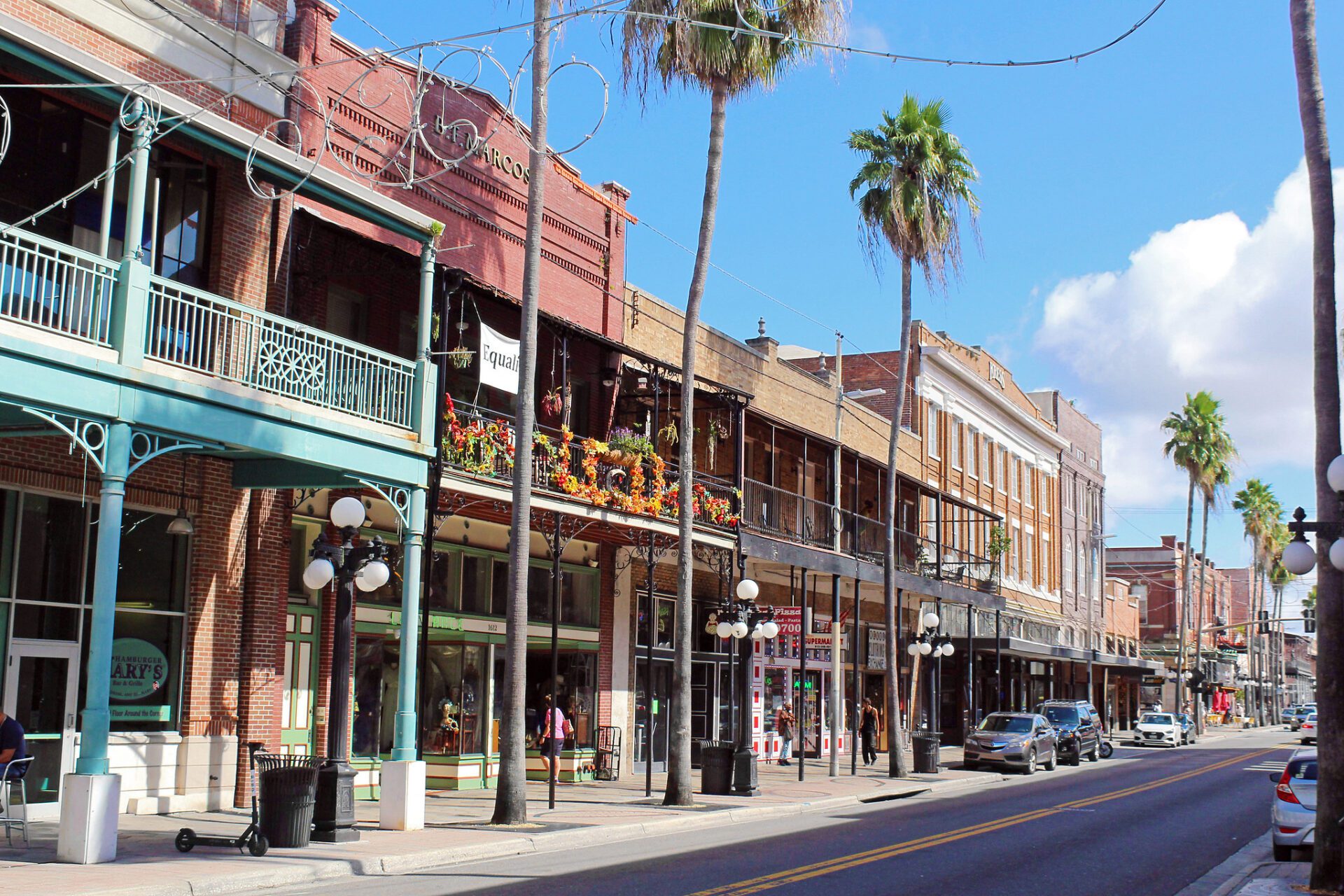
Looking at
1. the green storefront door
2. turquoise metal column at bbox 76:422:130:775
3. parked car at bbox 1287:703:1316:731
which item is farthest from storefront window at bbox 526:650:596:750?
parked car at bbox 1287:703:1316:731

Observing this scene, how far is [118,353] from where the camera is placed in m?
12.7

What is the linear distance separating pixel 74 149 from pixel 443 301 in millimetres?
4914

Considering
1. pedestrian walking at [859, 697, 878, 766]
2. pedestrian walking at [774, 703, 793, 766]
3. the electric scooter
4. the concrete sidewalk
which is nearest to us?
the concrete sidewalk

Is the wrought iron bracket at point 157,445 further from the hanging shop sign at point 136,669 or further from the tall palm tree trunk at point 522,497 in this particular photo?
the tall palm tree trunk at point 522,497

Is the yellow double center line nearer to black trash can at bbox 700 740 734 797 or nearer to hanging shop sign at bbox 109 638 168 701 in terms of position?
black trash can at bbox 700 740 734 797

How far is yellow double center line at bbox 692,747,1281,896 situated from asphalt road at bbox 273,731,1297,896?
1.1 inches

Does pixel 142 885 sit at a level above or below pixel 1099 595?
below

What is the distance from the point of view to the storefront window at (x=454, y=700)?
20.8 m

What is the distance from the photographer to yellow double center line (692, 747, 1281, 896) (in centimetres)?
1172

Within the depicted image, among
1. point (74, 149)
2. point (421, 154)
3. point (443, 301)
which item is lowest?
point (443, 301)

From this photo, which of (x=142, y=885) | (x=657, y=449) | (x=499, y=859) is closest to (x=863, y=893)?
(x=499, y=859)

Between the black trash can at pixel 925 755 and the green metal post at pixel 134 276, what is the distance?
67.8 ft

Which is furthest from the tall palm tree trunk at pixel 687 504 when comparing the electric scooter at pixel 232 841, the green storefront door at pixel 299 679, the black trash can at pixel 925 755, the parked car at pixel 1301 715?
the parked car at pixel 1301 715

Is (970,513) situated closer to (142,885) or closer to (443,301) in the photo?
(443,301)
